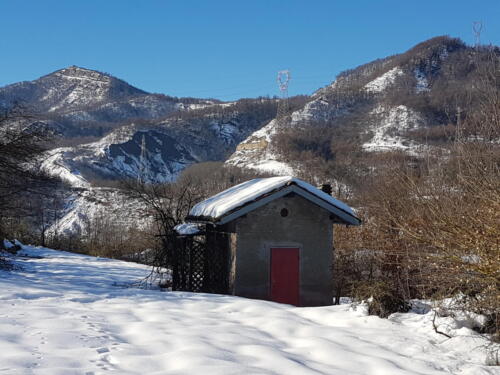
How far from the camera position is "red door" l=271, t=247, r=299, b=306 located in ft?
44.4

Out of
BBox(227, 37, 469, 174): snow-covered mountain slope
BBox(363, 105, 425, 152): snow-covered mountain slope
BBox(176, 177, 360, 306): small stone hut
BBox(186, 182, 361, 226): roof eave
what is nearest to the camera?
BBox(186, 182, 361, 226): roof eave

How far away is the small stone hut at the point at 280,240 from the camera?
13.3 m

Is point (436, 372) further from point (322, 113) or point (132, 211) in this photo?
point (322, 113)

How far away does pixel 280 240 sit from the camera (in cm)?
1367

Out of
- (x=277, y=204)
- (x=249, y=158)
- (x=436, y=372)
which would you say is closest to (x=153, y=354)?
(x=436, y=372)

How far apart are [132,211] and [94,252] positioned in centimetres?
2755

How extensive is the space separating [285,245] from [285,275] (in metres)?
0.84

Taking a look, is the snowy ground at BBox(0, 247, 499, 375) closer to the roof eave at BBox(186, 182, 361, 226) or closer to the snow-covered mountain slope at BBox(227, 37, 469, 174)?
the roof eave at BBox(186, 182, 361, 226)

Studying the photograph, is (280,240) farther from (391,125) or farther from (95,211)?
(391,125)

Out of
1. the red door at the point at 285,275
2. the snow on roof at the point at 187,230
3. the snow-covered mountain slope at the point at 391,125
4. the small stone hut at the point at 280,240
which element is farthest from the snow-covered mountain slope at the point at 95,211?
the snow-covered mountain slope at the point at 391,125

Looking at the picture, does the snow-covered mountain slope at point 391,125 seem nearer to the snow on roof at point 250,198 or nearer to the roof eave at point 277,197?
the roof eave at point 277,197

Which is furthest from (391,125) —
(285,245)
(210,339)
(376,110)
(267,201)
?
(210,339)

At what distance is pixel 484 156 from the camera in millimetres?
6953

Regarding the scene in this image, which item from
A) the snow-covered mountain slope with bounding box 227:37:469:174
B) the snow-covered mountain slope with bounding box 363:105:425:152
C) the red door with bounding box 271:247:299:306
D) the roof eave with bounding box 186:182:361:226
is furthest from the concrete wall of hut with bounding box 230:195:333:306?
the snow-covered mountain slope with bounding box 363:105:425:152
